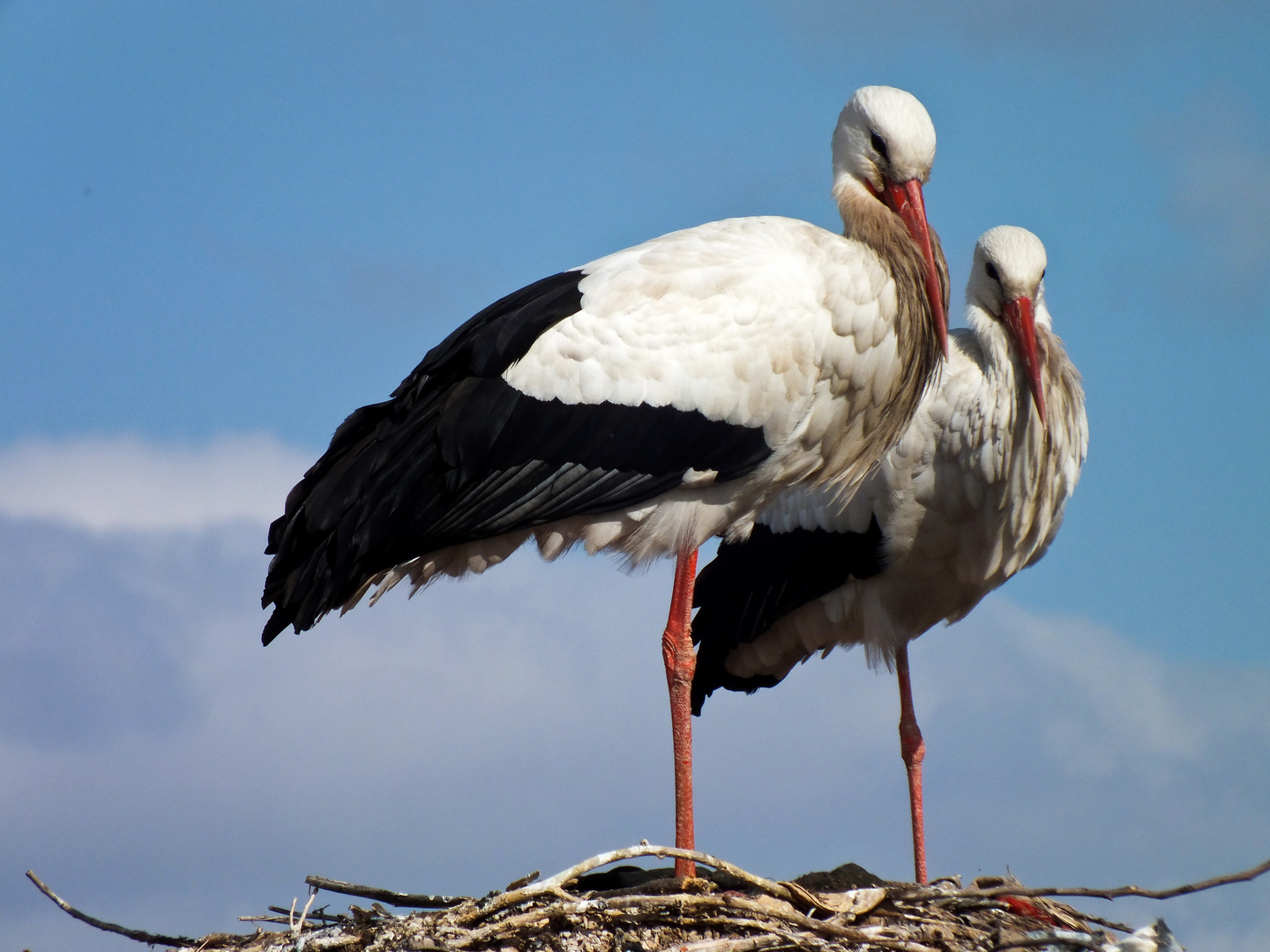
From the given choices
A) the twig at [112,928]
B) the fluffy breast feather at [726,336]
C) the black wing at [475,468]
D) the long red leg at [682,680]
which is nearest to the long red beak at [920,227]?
the fluffy breast feather at [726,336]

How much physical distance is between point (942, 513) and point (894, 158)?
1.67 meters

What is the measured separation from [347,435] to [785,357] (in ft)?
5.04

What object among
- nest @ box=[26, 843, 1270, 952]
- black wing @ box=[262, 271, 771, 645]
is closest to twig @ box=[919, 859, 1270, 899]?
nest @ box=[26, 843, 1270, 952]

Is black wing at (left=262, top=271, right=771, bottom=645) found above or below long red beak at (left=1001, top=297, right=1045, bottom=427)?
below

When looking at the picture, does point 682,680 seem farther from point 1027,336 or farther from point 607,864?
point 1027,336

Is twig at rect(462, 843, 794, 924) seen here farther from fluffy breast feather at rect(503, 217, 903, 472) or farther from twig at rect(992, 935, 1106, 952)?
fluffy breast feather at rect(503, 217, 903, 472)

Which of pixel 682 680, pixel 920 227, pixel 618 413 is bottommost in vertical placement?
pixel 682 680

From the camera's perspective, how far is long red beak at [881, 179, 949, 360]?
17.4 ft

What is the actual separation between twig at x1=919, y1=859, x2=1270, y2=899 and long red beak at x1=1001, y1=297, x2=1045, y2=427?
219 cm

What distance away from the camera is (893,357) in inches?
206

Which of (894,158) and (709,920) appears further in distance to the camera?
(894,158)

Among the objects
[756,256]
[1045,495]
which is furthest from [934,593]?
[756,256]

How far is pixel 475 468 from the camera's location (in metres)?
5.00

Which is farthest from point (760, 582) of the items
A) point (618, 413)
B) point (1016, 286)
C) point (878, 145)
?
point (878, 145)
